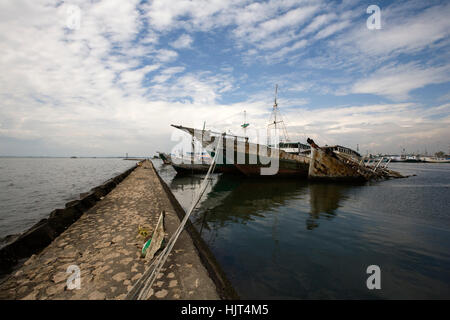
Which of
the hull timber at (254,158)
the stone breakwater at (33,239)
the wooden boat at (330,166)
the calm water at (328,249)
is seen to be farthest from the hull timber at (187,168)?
the stone breakwater at (33,239)

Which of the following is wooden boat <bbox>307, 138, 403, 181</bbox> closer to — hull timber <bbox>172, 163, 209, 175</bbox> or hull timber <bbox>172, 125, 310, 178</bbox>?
hull timber <bbox>172, 125, 310, 178</bbox>

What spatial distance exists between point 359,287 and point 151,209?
7.28 m

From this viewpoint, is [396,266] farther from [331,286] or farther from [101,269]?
[101,269]

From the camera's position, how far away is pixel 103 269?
3.48 m

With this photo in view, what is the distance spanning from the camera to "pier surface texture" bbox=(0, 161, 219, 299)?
9.46 feet

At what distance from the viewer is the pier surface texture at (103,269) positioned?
2883 millimetres

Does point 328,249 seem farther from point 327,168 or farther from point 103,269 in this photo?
Result: point 327,168

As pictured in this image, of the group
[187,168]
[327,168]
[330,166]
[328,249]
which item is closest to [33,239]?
[328,249]

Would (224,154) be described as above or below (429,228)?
above

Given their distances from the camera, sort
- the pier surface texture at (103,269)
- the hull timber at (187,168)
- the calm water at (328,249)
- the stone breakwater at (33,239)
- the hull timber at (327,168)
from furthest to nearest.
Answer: the hull timber at (187,168), the hull timber at (327,168), the stone breakwater at (33,239), the calm water at (328,249), the pier surface texture at (103,269)

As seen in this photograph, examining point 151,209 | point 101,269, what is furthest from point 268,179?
point 101,269

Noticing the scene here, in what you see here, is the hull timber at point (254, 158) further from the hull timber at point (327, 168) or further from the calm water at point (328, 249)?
the calm water at point (328, 249)

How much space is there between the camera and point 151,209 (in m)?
7.84

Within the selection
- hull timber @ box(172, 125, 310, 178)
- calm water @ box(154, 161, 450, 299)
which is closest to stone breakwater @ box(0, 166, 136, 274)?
calm water @ box(154, 161, 450, 299)
